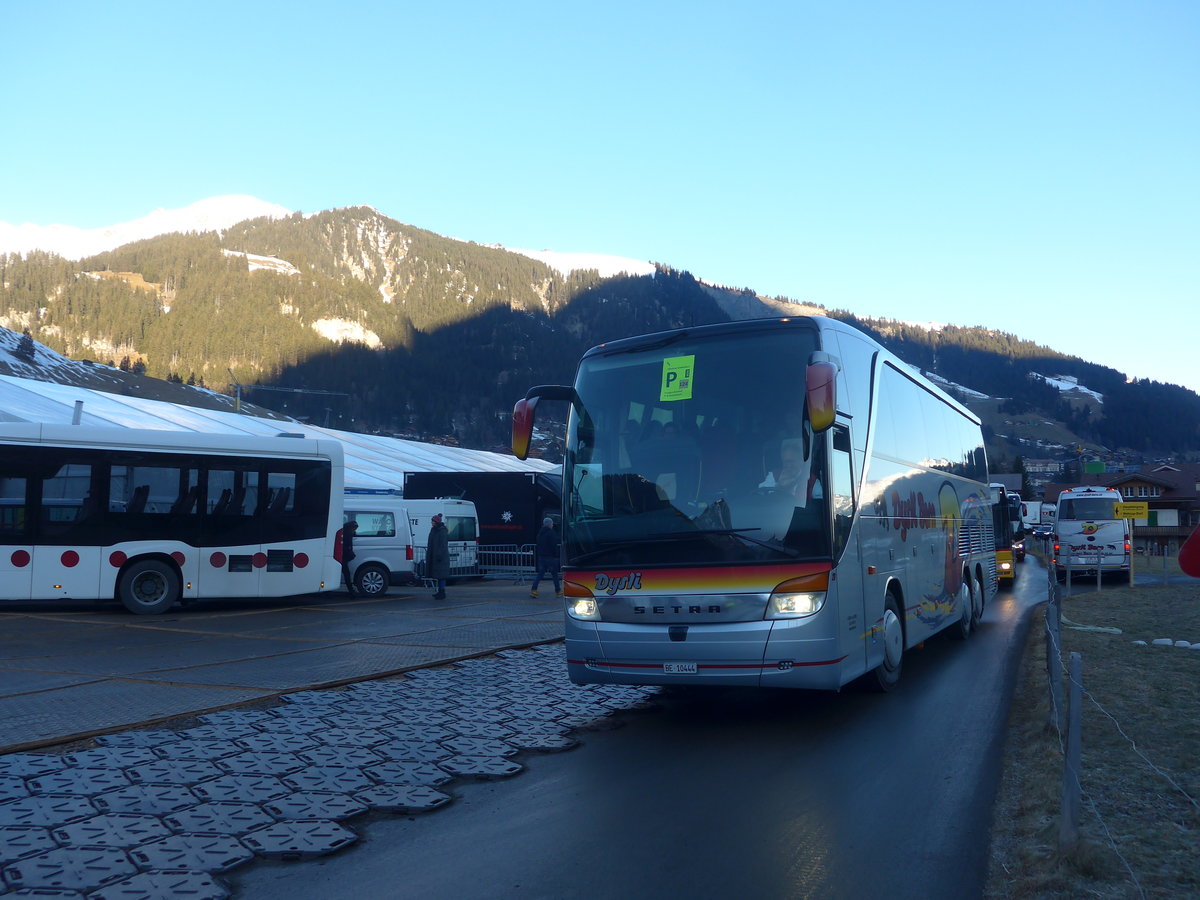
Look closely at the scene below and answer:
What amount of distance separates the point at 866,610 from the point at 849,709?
98 cm

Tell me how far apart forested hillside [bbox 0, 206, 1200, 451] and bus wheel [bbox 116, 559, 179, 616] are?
343ft

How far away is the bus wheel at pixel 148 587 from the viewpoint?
15875 millimetres

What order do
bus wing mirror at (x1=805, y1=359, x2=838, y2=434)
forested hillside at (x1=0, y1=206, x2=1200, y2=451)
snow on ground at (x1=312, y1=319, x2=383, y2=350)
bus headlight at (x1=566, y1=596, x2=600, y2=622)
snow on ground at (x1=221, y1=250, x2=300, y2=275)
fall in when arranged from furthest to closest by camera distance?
1. snow on ground at (x1=221, y1=250, x2=300, y2=275)
2. snow on ground at (x1=312, y1=319, x2=383, y2=350)
3. forested hillside at (x1=0, y1=206, x2=1200, y2=451)
4. bus headlight at (x1=566, y1=596, x2=600, y2=622)
5. bus wing mirror at (x1=805, y1=359, x2=838, y2=434)

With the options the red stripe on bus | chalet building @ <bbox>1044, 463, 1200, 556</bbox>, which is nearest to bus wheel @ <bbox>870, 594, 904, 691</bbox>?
the red stripe on bus

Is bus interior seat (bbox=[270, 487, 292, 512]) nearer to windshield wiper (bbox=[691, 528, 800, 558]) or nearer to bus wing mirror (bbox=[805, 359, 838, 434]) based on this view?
windshield wiper (bbox=[691, 528, 800, 558])

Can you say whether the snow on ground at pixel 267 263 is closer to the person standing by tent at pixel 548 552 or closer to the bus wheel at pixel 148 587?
the person standing by tent at pixel 548 552

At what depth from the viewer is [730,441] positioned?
24.8ft

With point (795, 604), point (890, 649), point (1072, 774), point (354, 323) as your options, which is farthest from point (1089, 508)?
point (354, 323)

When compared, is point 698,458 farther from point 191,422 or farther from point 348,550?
point 191,422

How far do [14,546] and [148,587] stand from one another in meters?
2.11

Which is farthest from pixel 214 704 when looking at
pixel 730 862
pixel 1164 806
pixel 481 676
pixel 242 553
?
pixel 242 553

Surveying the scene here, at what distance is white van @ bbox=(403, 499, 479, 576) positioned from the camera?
2403 cm

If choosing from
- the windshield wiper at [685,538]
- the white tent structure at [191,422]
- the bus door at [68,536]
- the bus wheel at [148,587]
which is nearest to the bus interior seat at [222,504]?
the bus wheel at [148,587]

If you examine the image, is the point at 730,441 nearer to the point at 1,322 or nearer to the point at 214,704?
the point at 214,704
